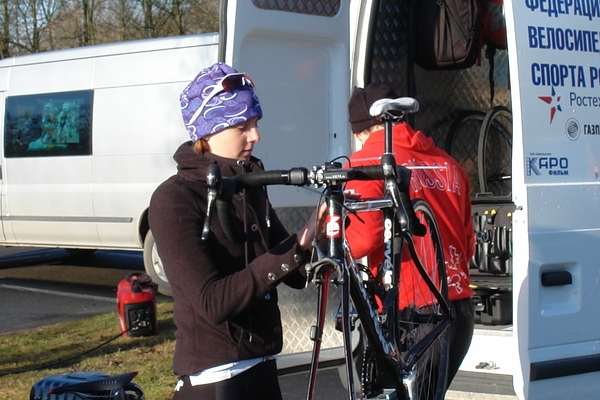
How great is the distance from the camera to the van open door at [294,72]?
15.1 feet

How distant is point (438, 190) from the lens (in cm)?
370

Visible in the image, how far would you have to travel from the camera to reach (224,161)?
8.87 ft

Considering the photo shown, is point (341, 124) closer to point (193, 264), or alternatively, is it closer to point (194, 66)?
point (193, 264)

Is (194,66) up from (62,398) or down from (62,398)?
up

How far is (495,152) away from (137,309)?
10.2 ft

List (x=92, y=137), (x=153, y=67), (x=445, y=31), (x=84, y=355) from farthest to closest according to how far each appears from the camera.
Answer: (x=92, y=137) → (x=153, y=67) → (x=84, y=355) → (x=445, y=31)

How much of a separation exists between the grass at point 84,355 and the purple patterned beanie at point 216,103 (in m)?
3.27

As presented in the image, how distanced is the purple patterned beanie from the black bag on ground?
3443 millimetres

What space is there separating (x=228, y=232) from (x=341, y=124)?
284 cm

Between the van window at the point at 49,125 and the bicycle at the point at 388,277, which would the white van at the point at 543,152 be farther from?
the van window at the point at 49,125

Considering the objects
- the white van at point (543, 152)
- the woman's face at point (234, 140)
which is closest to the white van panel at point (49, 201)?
the white van at point (543, 152)

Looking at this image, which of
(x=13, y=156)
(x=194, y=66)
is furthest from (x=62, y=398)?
(x=13, y=156)

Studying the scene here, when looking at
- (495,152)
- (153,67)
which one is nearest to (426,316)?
(495,152)

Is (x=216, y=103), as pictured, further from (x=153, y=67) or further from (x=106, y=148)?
(x=106, y=148)
